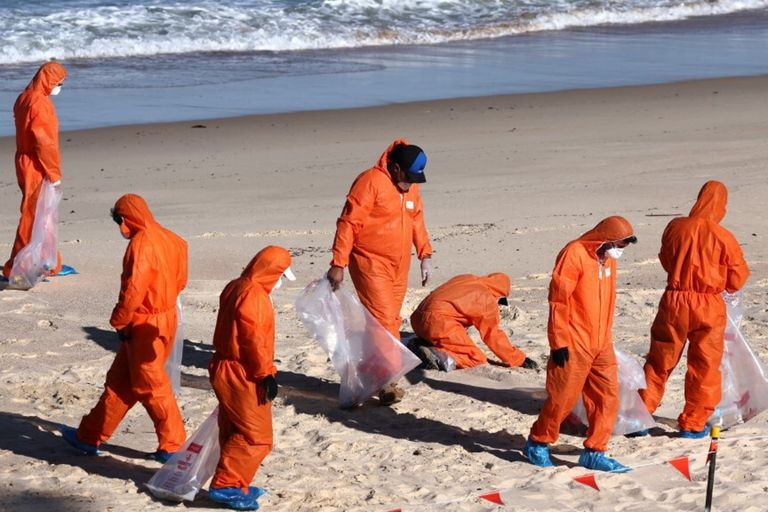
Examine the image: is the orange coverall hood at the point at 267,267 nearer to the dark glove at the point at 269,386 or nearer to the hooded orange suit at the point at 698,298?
the dark glove at the point at 269,386

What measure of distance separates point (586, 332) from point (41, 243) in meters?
5.08

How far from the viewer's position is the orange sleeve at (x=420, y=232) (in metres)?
9.20

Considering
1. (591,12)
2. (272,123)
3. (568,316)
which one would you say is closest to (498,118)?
(272,123)

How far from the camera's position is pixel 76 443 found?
8.01 metres

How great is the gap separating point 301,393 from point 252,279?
243 cm

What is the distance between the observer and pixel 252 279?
7.02 m

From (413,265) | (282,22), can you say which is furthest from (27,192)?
(282,22)

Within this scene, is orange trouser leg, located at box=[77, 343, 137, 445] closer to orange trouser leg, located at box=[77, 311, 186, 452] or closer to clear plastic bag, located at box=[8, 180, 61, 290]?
orange trouser leg, located at box=[77, 311, 186, 452]

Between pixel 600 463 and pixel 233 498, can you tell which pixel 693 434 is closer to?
pixel 600 463

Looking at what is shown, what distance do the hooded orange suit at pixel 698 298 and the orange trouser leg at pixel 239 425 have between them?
2561 millimetres

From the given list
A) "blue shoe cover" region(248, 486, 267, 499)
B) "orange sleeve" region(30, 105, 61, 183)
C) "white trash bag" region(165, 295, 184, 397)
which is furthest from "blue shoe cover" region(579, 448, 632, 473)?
"orange sleeve" region(30, 105, 61, 183)

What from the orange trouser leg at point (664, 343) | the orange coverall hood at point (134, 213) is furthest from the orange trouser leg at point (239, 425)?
the orange trouser leg at point (664, 343)

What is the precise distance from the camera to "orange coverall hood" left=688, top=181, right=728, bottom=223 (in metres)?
8.33

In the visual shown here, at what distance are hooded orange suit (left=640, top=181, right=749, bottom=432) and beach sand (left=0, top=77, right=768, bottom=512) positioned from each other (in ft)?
1.09
